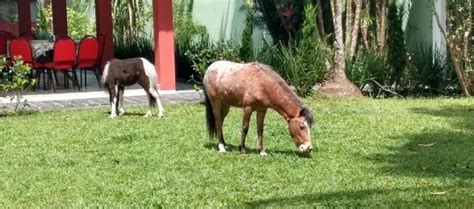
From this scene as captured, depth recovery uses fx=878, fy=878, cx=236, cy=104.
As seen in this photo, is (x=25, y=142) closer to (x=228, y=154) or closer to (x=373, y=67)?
(x=228, y=154)

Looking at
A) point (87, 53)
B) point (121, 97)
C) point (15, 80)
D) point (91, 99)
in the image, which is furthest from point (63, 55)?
point (121, 97)

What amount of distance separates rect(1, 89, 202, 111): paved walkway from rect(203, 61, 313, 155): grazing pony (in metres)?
5.24

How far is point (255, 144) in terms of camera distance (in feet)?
32.3

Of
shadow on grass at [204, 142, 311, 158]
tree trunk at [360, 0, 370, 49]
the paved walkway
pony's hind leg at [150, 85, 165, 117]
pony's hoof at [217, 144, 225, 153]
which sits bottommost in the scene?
the paved walkway

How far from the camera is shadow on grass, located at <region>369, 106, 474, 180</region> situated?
8070 mm

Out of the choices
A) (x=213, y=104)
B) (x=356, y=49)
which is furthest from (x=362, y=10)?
(x=213, y=104)

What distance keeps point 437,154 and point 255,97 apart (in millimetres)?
1965

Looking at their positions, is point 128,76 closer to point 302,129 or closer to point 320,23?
point 302,129

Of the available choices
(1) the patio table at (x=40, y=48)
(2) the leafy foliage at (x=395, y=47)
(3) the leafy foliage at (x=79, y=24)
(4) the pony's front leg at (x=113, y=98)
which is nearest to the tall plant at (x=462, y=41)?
(2) the leafy foliage at (x=395, y=47)

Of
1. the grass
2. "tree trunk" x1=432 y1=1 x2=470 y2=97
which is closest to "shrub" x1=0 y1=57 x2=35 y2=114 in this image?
the grass

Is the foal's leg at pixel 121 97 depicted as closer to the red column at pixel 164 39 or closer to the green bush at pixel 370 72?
the red column at pixel 164 39

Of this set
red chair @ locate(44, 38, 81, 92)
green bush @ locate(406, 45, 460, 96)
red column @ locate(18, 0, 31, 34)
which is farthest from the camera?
red column @ locate(18, 0, 31, 34)

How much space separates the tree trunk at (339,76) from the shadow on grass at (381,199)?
8.48 metres

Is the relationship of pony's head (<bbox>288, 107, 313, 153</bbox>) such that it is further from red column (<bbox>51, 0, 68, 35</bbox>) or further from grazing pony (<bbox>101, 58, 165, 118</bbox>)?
red column (<bbox>51, 0, 68, 35</bbox>)
